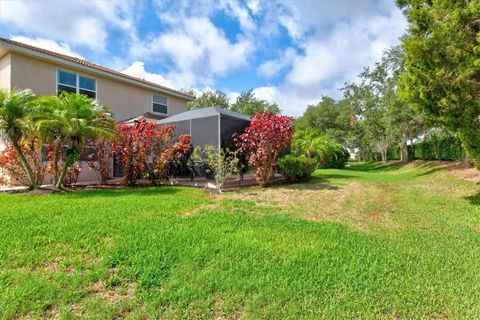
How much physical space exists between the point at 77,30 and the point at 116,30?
1.66 meters

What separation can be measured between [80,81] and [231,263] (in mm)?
14596

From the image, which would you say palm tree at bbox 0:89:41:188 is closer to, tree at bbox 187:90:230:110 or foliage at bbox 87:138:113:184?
foliage at bbox 87:138:113:184

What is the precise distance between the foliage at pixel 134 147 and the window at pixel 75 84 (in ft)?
17.7

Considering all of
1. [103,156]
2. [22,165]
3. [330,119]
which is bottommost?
A: [22,165]

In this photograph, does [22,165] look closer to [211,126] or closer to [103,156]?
[103,156]

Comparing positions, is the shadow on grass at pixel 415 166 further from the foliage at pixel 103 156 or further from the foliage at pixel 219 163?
the foliage at pixel 103 156

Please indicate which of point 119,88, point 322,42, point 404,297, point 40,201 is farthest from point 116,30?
point 404,297

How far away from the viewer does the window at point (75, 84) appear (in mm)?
13227

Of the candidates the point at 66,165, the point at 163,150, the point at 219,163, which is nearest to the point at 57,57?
the point at 66,165

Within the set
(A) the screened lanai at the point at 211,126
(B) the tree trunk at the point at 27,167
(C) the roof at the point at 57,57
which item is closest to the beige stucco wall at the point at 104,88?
(C) the roof at the point at 57,57

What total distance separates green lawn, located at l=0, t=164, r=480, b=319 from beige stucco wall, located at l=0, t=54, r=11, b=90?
8243 millimetres

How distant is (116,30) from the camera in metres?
11.8

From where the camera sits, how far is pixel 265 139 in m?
10.2

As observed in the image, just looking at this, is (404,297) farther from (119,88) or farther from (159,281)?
(119,88)
